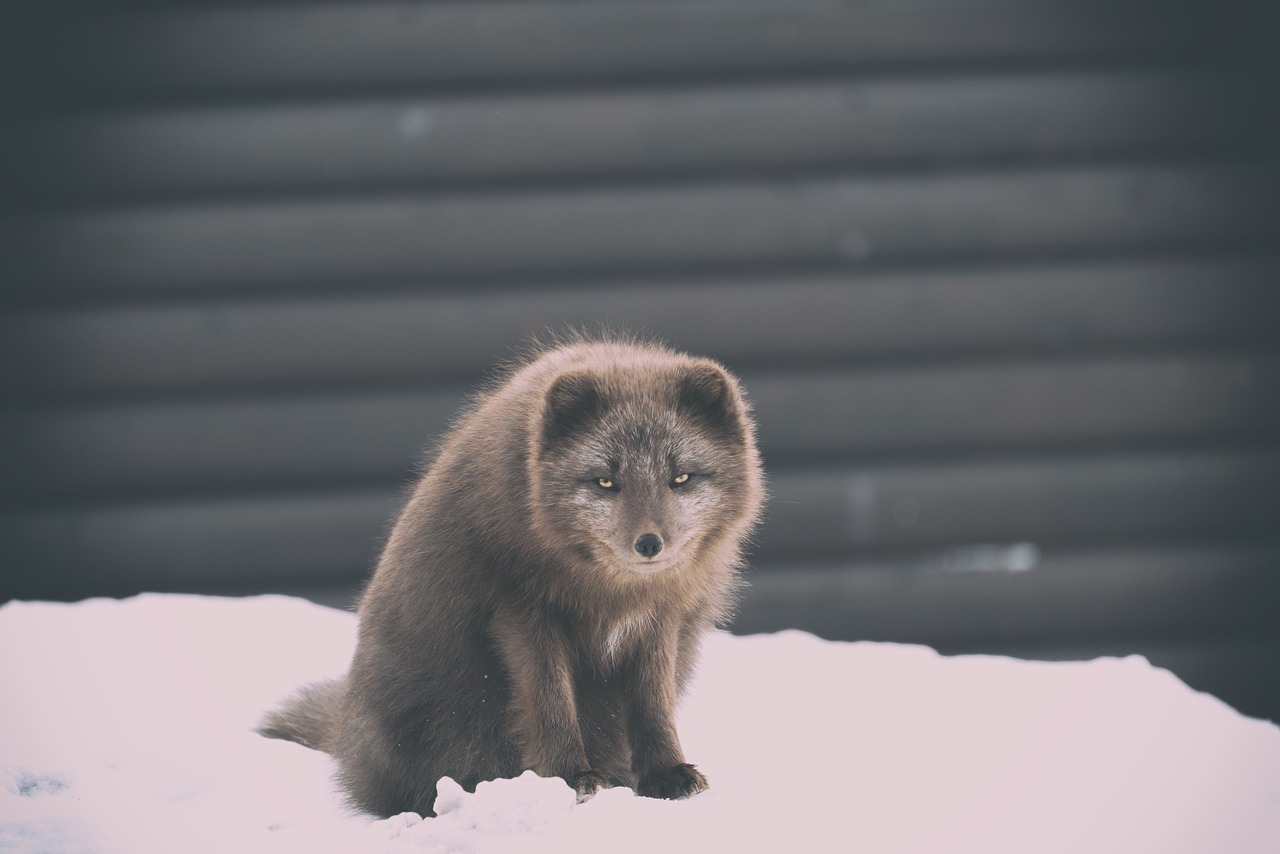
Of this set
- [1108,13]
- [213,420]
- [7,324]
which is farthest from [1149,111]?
[7,324]

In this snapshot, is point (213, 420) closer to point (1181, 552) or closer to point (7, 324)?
point (7, 324)

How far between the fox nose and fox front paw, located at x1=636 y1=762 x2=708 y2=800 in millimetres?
603

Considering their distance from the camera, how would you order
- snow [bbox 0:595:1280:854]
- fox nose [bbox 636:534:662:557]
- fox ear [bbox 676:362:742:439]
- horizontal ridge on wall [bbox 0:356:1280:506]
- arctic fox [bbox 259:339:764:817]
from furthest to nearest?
horizontal ridge on wall [bbox 0:356:1280:506], fox ear [bbox 676:362:742:439], arctic fox [bbox 259:339:764:817], fox nose [bbox 636:534:662:557], snow [bbox 0:595:1280:854]

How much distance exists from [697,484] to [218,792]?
1.39 m

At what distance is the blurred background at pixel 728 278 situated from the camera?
4.75 m

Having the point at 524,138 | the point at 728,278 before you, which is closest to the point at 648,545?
the point at 728,278

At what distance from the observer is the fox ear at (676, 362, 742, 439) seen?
8.80ft

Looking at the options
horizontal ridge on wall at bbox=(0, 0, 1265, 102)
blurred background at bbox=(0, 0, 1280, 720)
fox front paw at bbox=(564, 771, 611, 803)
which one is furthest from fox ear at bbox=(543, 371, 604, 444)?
horizontal ridge on wall at bbox=(0, 0, 1265, 102)

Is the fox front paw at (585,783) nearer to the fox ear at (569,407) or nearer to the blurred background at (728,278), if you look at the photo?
the fox ear at (569,407)

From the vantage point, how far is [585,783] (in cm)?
249

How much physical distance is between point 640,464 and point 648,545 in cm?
23

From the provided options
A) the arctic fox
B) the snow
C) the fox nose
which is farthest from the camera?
the arctic fox

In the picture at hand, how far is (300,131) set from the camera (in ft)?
15.6

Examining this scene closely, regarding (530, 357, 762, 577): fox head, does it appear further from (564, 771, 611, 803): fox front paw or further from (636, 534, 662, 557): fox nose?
(564, 771, 611, 803): fox front paw
